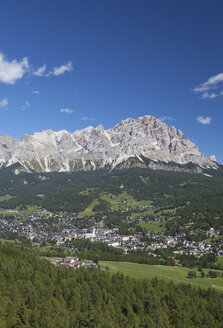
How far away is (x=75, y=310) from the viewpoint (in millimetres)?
68562

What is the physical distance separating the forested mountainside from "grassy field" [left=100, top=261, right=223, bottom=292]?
80.2 feet

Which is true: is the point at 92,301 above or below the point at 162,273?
below

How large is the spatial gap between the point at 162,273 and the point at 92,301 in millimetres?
58946

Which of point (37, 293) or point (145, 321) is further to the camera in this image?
point (37, 293)

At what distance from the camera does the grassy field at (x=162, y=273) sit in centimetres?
11569

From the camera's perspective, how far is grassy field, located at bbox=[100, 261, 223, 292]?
116 metres

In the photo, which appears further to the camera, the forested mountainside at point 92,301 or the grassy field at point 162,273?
the grassy field at point 162,273

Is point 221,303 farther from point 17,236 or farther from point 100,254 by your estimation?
point 17,236

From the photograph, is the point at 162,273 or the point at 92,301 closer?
the point at 92,301

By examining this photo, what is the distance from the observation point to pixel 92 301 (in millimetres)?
75812

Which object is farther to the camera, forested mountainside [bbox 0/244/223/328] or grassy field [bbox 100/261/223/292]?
grassy field [bbox 100/261/223/292]

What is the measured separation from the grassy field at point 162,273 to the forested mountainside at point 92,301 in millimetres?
24452

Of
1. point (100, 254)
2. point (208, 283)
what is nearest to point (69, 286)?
point (208, 283)

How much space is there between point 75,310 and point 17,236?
136m
